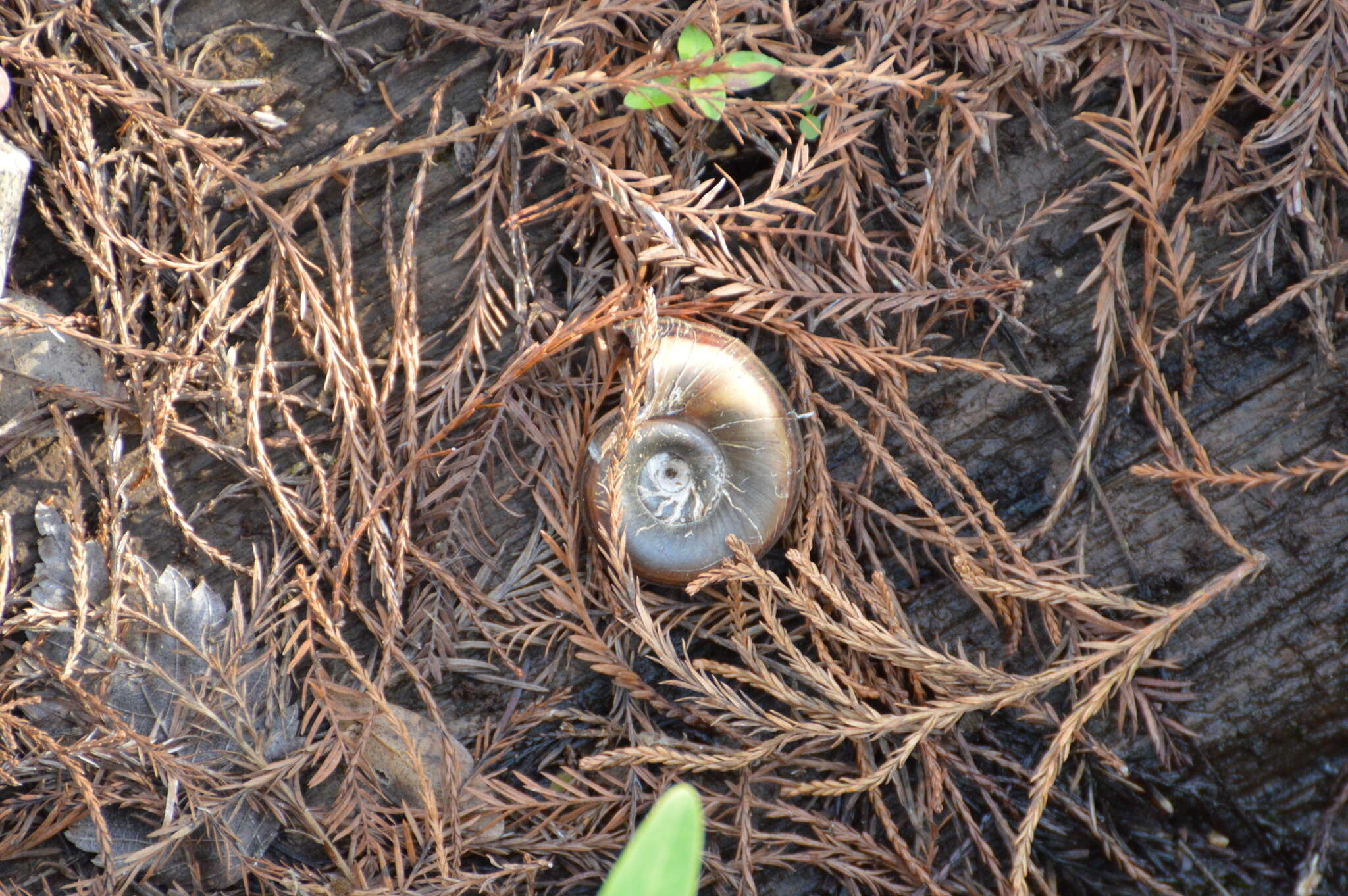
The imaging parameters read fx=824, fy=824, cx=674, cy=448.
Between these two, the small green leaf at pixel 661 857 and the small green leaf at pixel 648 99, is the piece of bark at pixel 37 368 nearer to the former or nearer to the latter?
the small green leaf at pixel 648 99

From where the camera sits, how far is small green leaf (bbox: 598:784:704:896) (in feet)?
3.36

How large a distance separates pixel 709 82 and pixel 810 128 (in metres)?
0.31

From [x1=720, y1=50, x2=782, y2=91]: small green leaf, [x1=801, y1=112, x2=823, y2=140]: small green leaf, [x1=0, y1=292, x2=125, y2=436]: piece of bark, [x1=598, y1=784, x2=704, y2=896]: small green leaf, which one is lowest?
[x1=0, y1=292, x2=125, y2=436]: piece of bark

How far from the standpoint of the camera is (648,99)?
2260 mm

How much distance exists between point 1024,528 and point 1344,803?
115cm

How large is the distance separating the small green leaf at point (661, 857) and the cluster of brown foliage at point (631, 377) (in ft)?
3.90

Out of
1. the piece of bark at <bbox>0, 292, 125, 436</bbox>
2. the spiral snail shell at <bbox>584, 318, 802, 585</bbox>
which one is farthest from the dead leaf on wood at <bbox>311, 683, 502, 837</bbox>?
the piece of bark at <bbox>0, 292, 125, 436</bbox>

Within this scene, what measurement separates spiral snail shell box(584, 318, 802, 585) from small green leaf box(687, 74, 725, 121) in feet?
1.85

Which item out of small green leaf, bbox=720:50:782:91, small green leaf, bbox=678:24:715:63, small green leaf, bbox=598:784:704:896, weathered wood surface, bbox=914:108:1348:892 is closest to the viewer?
small green leaf, bbox=598:784:704:896

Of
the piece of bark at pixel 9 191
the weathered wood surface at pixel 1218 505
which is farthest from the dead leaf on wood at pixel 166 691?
the weathered wood surface at pixel 1218 505

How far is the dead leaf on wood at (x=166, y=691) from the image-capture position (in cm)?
230

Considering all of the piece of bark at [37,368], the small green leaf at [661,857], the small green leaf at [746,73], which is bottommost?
the piece of bark at [37,368]

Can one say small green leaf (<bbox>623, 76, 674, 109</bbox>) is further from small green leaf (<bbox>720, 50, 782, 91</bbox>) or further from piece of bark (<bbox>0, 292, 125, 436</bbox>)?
piece of bark (<bbox>0, 292, 125, 436</bbox>)

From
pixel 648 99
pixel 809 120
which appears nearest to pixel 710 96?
pixel 648 99
